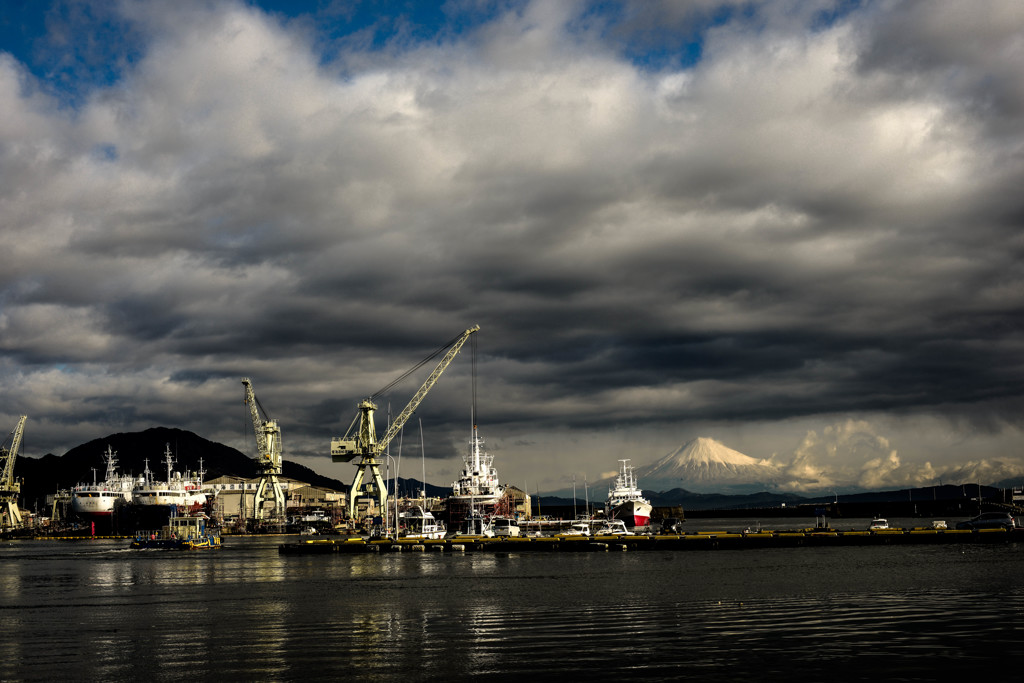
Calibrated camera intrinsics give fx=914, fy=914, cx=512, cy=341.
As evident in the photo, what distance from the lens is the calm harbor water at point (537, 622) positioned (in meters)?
35.7

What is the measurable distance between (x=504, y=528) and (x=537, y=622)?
310ft

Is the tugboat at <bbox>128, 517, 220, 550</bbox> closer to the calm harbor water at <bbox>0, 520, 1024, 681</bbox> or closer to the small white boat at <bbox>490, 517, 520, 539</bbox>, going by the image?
the small white boat at <bbox>490, 517, 520, 539</bbox>

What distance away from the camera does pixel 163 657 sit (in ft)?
132

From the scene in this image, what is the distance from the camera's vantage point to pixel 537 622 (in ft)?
159

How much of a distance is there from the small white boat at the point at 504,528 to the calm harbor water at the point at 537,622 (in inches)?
1861

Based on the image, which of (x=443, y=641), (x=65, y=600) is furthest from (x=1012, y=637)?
(x=65, y=600)

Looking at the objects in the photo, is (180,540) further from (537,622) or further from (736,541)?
(537,622)

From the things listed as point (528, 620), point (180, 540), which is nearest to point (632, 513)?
point (180, 540)

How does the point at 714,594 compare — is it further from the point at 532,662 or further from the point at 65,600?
the point at 65,600

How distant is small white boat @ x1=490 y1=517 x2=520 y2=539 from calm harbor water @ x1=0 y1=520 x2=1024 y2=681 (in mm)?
47272

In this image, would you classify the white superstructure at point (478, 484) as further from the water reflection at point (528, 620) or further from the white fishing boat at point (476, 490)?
the water reflection at point (528, 620)

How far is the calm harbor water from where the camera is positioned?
35.7 m

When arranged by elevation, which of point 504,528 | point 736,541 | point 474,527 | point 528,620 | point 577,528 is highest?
point 528,620

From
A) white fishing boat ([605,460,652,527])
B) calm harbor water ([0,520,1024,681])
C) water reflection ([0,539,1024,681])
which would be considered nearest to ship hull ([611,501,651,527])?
white fishing boat ([605,460,652,527])
